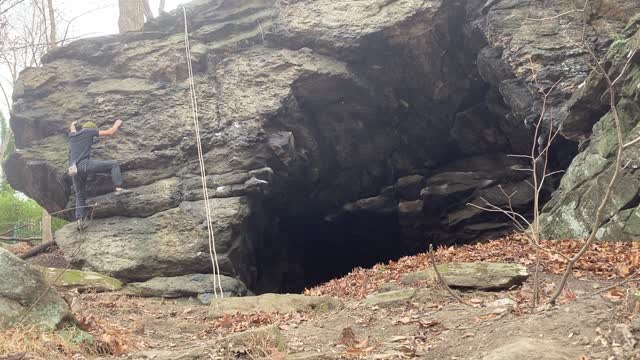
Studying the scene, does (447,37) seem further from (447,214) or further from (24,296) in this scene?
(24,296)

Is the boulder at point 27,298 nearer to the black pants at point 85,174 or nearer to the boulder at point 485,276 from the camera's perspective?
the boulder at point 485,276

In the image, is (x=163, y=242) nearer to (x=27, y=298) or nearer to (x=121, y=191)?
(x=121, y=191)

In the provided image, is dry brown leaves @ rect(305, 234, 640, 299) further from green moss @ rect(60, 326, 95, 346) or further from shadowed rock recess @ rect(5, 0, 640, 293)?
green moss @ rect(60, 326, 95, 346)

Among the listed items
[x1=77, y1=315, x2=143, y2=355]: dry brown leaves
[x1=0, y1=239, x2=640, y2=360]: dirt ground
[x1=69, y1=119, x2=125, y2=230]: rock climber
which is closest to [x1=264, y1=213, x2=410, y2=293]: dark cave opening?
[x1=69, y1=119, x2=125, y2=230]: rock climber

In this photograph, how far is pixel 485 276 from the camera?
7102mm

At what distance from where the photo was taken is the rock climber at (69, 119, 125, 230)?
12.1 m

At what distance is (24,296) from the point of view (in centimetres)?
586

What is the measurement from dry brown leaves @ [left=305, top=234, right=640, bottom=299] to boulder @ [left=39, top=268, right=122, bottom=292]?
4.25 meters

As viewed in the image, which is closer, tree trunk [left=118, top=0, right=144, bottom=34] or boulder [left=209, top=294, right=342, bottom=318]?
boulder [left=209, top=294, right=342, bottom=318]

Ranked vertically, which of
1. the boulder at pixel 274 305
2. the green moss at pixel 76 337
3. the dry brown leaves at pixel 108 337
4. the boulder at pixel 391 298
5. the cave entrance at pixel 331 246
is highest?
the green moss at pixel 76 337

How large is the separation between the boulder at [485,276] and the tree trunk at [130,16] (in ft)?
46.9

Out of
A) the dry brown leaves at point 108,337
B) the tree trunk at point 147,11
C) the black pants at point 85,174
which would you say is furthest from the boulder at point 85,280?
the tree trunk at point 147,11

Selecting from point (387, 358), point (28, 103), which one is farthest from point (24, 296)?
point (28, 103)

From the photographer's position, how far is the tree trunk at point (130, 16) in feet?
58.1
